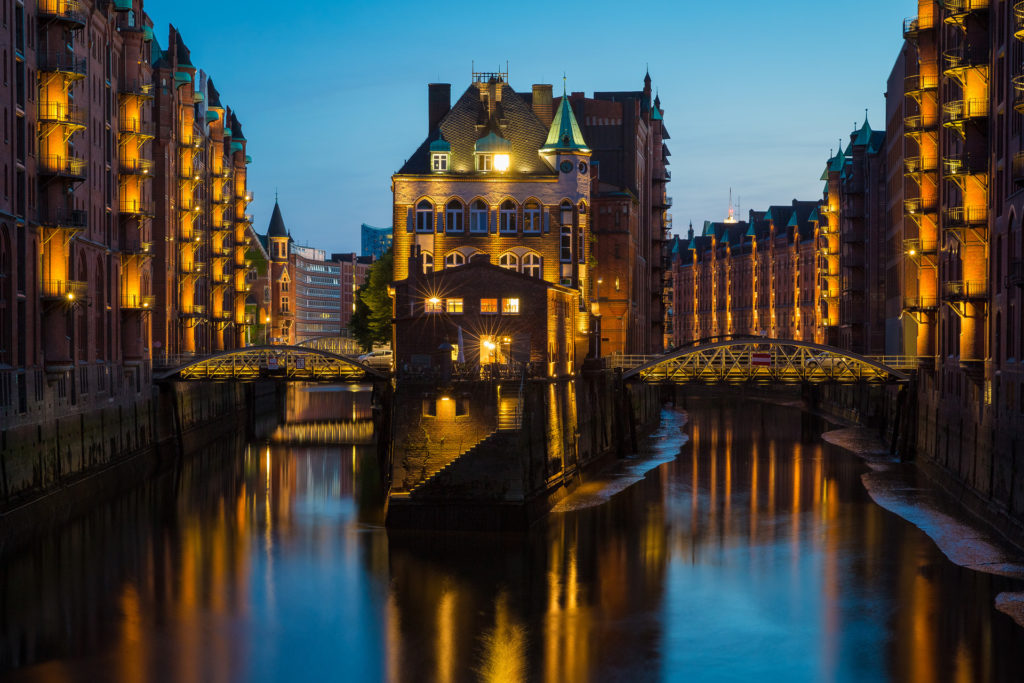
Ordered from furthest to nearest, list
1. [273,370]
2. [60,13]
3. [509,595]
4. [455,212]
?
[455,212] → [273,370] → [60,13] → [509,595]

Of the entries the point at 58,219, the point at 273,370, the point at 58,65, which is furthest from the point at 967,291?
the point at 58,65

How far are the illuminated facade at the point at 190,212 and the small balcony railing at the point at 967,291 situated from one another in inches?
1623

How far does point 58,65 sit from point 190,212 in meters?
36.3

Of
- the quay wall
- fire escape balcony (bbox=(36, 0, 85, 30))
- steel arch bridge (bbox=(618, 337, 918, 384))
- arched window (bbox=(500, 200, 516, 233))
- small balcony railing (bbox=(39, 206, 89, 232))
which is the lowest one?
the quay wall

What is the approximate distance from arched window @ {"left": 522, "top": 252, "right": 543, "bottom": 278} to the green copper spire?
20.0ft

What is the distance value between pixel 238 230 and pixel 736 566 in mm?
85984

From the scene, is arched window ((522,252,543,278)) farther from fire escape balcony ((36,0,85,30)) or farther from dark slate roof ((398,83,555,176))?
fire escape balcony ((36,0,85,30))

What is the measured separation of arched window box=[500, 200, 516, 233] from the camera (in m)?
76.9

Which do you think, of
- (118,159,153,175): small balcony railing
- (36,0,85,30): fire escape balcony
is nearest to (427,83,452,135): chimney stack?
(118,159,153,175): small balcony railing

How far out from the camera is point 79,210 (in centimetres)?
5862

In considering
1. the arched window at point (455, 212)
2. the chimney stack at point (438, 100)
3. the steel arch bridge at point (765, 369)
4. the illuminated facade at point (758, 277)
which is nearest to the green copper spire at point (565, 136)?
the arched window at point (455, 212)

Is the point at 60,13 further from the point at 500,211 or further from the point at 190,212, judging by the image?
the point at 190,212

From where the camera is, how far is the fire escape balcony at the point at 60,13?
54.0 metres

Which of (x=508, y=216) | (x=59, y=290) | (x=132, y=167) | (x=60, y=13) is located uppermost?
(x=60, y=13)
